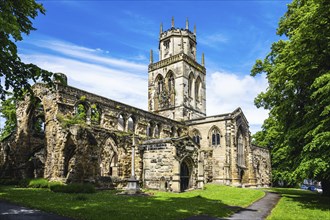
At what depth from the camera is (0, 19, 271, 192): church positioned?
2136 centimetres

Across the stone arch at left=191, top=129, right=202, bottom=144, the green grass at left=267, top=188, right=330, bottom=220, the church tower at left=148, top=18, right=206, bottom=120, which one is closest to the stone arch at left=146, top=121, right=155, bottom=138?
the stone arch at left=191, top=129, right=202, bottom=144

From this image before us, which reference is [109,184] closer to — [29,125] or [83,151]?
[83,151]

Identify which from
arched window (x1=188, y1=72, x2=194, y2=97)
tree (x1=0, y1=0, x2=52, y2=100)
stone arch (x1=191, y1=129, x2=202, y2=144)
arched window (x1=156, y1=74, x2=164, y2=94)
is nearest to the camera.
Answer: tree (x1=0, y1=0, x2=52, y2=100)

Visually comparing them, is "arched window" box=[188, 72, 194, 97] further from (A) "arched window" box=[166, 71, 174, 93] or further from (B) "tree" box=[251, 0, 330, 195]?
(B) "tree" box=[251, 0, 330, 195]

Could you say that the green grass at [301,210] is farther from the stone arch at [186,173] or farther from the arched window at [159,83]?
the arched window at [159,83]

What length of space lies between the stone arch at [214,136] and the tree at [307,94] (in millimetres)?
18233

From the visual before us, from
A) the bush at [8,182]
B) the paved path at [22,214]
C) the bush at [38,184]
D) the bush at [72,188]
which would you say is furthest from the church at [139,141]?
the paved path at [22,214]

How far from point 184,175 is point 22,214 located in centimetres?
1539

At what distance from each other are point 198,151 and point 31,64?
18470mm

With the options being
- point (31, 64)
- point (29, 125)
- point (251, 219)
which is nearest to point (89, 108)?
point (29, 125)

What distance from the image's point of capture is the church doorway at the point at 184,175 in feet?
74.4

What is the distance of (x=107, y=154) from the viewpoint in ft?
110

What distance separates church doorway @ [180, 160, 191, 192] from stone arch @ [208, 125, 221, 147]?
15.9 metres

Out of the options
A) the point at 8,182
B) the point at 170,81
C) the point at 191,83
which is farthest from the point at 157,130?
the point at 8,182
